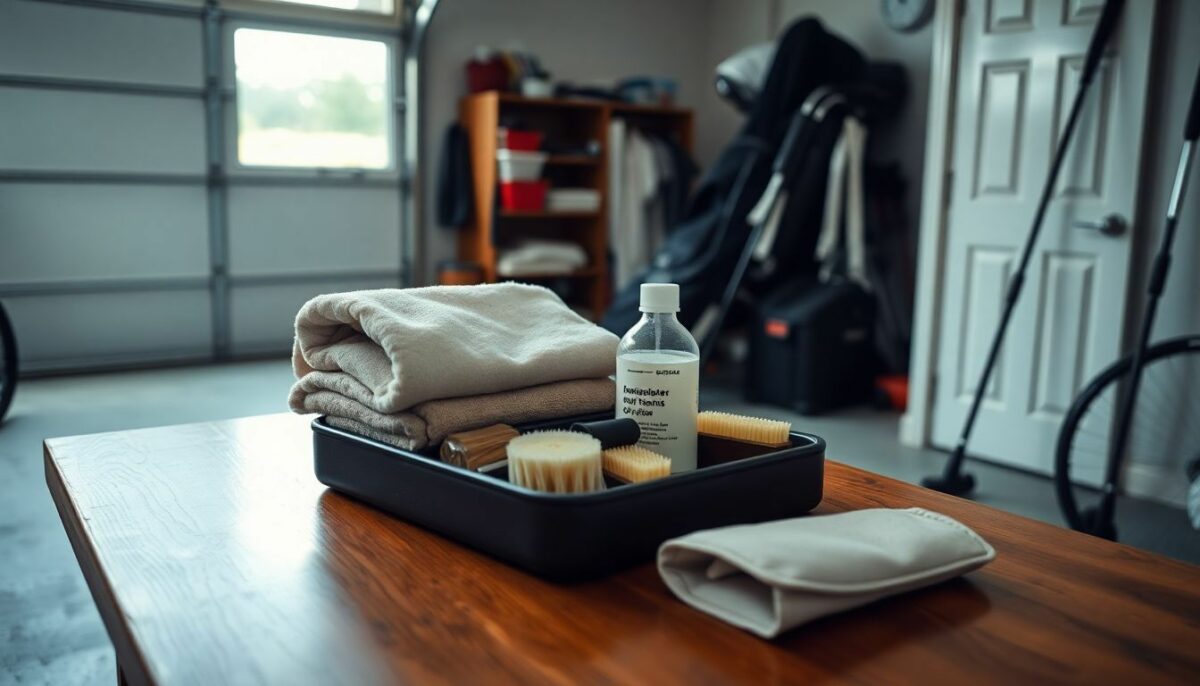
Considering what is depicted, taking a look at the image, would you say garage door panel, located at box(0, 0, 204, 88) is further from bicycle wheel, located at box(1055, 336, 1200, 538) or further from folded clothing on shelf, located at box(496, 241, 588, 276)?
bicycle wheel, located at box(1055, 336, 1200, 538)

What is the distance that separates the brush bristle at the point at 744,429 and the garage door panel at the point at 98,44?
465 centimetres

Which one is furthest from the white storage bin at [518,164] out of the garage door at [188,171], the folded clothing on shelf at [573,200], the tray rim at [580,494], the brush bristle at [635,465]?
the brush bristle at [635,465]

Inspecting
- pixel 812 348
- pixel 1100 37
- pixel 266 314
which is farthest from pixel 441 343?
pixel 266 314

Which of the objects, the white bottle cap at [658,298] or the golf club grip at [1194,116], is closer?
the white bottle cap at [658,298]

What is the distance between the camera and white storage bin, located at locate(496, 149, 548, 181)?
5137mm

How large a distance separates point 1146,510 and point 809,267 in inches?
85.8

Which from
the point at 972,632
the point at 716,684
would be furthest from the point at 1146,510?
the point at 716,684

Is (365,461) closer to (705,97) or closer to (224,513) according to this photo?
(224,513)

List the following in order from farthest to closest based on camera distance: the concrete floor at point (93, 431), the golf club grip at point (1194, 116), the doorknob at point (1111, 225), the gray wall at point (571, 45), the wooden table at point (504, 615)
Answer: the gray wall at point (571, 45) → the doorknob at point (1111, 225) → the golf club grip at point (1194, 116) → the concrete floor at point (93, 431) → the wooden table at point (504, 615)

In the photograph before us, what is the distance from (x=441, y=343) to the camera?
0.94 m

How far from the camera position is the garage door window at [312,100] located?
16.8 feet

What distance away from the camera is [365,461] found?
0.95 m

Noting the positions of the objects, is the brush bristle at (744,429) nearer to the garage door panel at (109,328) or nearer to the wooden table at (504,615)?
the wooden table at (504,615)

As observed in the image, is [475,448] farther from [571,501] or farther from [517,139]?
[517,139]
